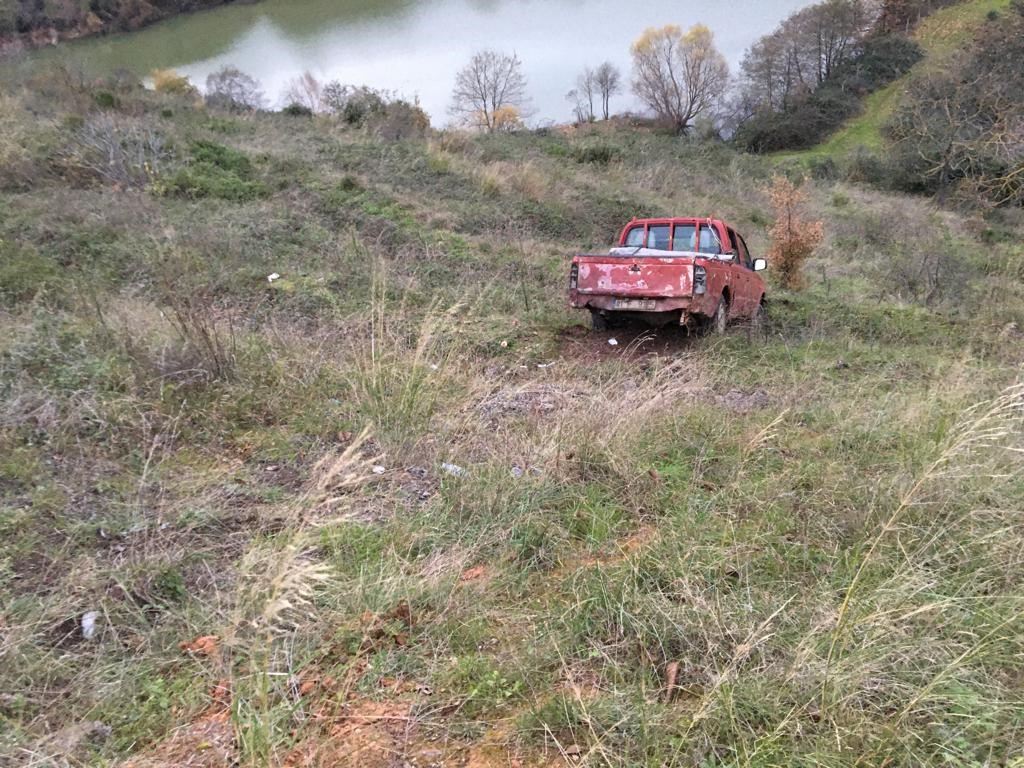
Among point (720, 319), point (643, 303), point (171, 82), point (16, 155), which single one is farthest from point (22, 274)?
point (171, 82)

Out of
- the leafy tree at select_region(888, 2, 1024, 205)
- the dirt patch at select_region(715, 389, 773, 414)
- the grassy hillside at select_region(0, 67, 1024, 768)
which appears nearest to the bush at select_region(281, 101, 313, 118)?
the grassy hillside at select_region(0, 67, 1024, 768)

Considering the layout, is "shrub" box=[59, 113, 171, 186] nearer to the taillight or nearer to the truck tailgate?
the truck tailgate

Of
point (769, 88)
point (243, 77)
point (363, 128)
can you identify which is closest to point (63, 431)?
point (363, 128)

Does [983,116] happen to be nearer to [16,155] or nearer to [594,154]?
[594,154]

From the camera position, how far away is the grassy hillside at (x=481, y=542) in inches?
78.5

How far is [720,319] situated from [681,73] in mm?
46170

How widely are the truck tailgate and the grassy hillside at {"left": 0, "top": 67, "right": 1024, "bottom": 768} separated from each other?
792 mm

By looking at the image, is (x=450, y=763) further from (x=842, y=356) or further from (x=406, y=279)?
(x=406, y=279)

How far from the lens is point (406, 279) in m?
9.73

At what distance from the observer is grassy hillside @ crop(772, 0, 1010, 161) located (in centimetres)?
3388

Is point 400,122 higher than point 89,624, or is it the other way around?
point 400,122

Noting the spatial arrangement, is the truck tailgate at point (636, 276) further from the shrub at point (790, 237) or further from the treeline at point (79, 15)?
the treeline at point (79, 15)

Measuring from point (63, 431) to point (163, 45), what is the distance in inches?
1683

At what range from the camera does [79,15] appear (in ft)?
109
